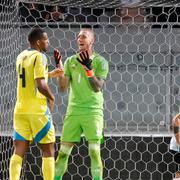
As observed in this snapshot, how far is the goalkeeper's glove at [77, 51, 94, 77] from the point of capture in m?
5.20

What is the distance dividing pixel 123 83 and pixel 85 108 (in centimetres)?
160

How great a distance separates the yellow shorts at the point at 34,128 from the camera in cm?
512

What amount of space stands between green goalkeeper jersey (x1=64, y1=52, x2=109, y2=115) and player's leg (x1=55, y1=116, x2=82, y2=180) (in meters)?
0.08

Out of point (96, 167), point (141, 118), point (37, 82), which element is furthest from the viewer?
point (141, 118)

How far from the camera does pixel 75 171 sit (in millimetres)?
6402

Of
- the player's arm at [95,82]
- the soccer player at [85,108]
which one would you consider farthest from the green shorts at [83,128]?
A: the player's arm at [95,82]

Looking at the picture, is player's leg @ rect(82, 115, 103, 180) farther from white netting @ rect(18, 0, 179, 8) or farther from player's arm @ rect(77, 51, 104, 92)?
white netting @ rect(18, 0, 179, 8)

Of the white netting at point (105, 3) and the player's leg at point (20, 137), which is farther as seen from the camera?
the white netting at point (105, 3)

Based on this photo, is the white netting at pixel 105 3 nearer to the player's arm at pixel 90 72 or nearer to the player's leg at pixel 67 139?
the player's arm at pixel 90 72

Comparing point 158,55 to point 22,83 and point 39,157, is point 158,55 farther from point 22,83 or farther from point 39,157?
point 22,83

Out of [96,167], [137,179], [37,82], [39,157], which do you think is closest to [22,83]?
[37,82]

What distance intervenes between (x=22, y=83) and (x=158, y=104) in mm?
2179

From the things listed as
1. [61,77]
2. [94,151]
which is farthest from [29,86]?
[94,151]

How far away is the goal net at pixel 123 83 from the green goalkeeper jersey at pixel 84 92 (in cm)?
93
